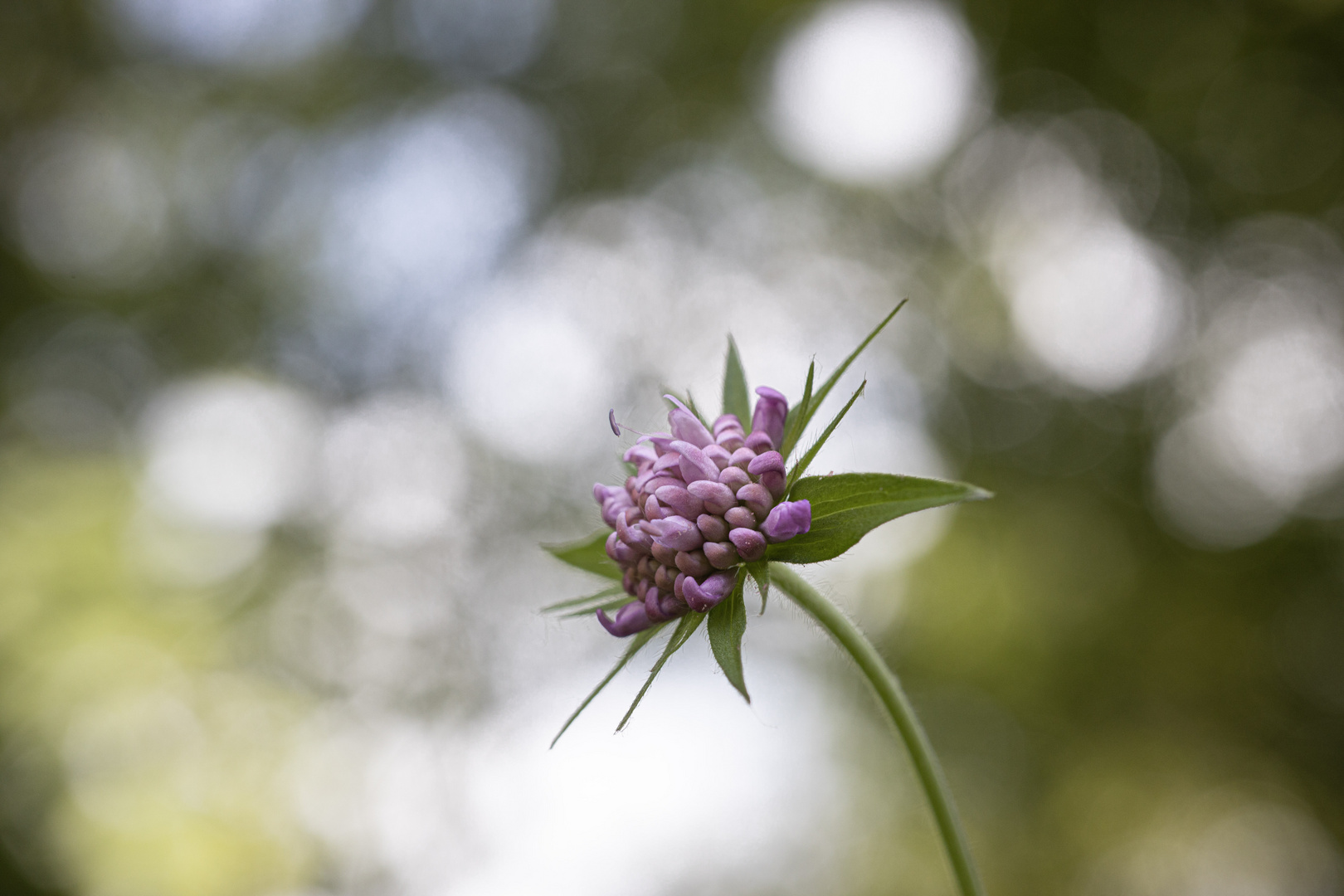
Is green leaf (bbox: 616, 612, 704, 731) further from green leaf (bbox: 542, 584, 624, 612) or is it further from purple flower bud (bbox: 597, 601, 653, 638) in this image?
green leaf (bbox: 542, 584, 624, 612)

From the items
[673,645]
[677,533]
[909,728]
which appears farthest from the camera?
[677,533]

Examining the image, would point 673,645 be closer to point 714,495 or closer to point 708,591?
point 708,591

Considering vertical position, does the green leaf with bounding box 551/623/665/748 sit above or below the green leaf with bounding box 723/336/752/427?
below

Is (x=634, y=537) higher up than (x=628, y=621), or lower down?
higher up

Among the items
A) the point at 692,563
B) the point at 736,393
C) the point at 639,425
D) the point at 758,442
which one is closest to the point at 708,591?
the point at 692,563

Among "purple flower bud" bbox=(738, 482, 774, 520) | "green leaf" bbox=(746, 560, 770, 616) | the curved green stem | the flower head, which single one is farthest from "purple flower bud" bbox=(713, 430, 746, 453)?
the curved green stem

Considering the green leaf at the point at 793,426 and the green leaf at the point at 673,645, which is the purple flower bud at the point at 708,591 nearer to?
the green leaf at the point at 673,645

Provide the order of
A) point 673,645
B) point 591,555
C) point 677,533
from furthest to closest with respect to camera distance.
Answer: point 591,555, point 677,533, point 673,645
